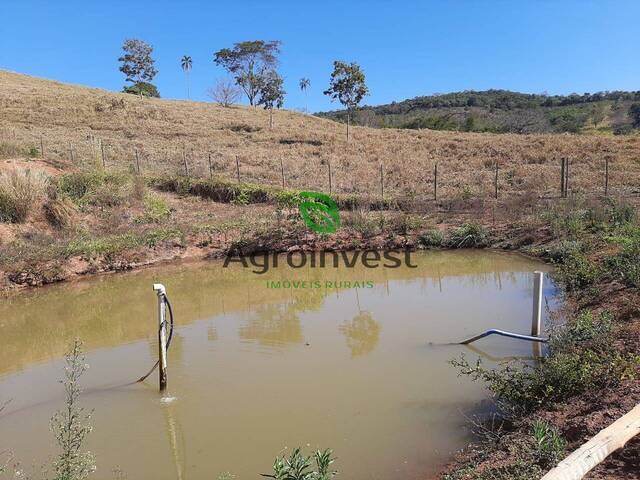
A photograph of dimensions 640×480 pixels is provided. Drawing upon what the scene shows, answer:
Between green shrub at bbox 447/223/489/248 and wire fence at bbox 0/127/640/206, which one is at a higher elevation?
wire fence at bbox 0/127/640/206

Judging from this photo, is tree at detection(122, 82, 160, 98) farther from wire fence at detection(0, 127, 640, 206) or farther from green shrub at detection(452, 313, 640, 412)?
green shrub at detection(452, 313, 640, 412)

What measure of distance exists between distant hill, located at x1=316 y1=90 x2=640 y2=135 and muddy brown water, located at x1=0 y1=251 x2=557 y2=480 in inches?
1453

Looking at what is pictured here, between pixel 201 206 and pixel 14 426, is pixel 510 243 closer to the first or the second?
pixel 201 206

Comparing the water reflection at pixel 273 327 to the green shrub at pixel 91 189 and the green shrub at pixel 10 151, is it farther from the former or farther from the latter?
the green shrub at pixel 10 151

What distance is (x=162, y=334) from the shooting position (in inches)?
234

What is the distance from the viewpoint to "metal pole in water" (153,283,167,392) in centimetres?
589

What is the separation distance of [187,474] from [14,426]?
2.54 metres

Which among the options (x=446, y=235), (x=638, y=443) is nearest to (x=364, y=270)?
(x=446, y=235)

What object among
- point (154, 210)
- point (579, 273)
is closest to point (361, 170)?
point (154, 210)

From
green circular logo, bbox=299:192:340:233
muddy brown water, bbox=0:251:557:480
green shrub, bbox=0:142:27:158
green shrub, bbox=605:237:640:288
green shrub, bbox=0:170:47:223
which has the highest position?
green shrub, bbox=0:142:27:158

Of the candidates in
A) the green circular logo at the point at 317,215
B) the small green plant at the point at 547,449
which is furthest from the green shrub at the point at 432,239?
the small green plant at the point at 547,449

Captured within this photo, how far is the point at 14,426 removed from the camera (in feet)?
18.8

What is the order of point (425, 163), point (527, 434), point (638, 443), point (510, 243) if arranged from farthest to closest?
point (425, 163), point (510, 243), point (527, 434), point (638, 443)

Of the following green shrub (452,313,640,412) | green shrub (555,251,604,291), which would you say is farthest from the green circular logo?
green shrub (452,313,640,412)
